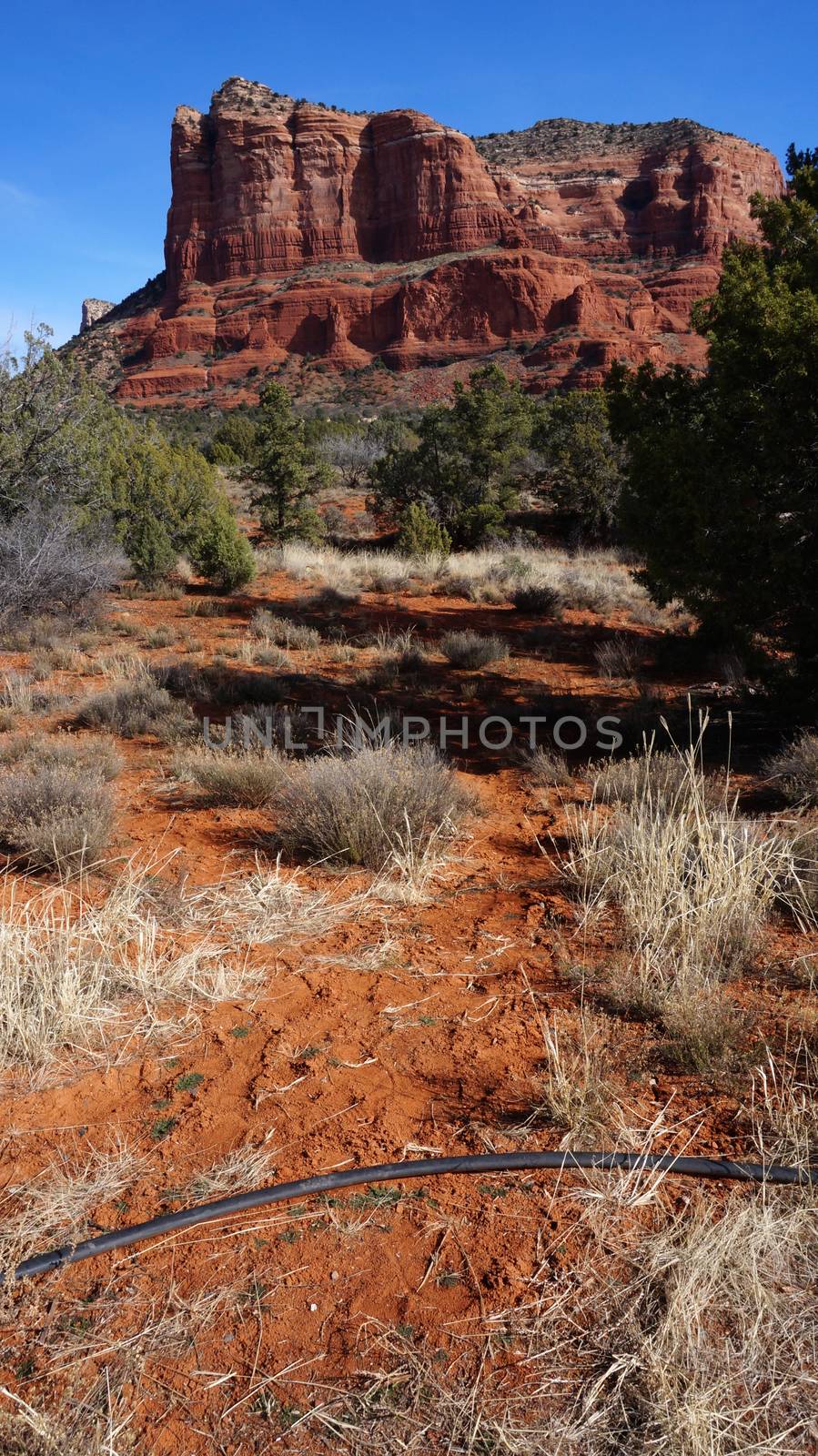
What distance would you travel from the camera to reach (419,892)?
4.37 m

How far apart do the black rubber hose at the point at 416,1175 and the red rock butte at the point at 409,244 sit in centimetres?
6437

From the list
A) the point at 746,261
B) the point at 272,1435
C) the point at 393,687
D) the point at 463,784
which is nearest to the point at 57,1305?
the point at 272,1435

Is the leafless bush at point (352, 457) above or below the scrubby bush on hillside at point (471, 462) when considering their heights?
above

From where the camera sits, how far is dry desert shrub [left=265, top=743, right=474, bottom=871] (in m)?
4.79

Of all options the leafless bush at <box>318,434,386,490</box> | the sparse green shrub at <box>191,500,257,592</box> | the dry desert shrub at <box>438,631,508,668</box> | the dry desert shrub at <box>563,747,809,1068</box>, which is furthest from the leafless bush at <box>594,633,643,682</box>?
the leafless bush at <box>318,434,386,490</box>

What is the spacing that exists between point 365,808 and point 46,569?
8.10 meters

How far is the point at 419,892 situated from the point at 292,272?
89793 millimetres

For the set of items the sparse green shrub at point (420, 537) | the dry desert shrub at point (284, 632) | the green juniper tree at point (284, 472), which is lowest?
the dry desert shrub at point (284, 632)

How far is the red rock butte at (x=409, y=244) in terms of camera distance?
2660 inches

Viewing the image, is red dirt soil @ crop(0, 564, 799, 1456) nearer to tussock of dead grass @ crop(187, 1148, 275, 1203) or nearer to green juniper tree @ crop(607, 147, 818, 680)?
tussock of dead grass @ crop(187, 1148, 275, 1203)

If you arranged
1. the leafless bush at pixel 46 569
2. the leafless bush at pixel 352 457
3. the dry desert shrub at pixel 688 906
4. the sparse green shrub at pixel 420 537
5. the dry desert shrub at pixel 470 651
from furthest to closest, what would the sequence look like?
the leafless bush at pixel 352 457 < the sparse green shrub at pixel 420 537 < the leafless bush at pixel 46 569 < the dry desert shrub at pixel 470 651 < the dry desert shrub at pixel 688 906

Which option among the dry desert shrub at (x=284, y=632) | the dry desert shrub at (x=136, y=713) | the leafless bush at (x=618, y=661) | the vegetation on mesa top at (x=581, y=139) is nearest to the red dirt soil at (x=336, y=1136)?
the dry desert shrub at (x=136, y=713)

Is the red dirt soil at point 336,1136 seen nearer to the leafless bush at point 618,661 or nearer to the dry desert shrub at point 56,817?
the dry desert shrub at point 56,817

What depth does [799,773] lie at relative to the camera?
5230mm
